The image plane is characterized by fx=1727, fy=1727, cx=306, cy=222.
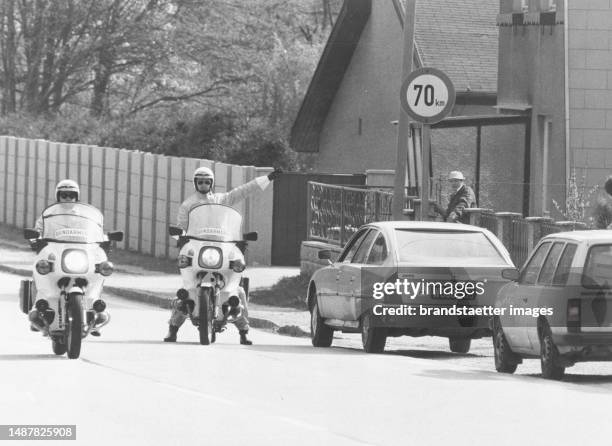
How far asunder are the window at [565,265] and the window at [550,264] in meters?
0.10

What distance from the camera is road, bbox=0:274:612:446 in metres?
10.6

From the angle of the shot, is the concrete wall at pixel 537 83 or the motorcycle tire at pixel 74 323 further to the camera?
the concrete wall at pixel 537 83

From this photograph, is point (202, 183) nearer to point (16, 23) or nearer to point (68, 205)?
point (68, 205)

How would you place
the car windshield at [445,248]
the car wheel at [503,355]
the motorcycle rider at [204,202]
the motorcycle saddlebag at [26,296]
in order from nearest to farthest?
the car wheel at [503,355], the motorcycle saddlebag at [26,296], the car windshield at [445,248], the motorcycle rider at [204,202]

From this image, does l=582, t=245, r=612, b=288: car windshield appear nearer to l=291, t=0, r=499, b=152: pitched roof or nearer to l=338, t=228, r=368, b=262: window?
l=338, t=228, r=368, b=262: window

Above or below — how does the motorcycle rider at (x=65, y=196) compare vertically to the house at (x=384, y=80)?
below

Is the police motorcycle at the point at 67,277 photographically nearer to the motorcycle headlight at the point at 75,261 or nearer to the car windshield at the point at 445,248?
the motorcycle headlight at the point at 75,261

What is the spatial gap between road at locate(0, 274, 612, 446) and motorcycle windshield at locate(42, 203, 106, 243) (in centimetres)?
109

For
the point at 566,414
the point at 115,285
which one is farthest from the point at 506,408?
the point at 115,285

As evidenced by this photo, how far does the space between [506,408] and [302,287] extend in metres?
13.8

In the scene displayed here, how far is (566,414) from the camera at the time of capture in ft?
38.9

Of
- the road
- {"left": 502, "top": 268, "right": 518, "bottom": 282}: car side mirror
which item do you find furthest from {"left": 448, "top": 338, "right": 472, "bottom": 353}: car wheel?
{"left": 502, "top": 268, "right": 518, "bottom": 282}: car side mirror

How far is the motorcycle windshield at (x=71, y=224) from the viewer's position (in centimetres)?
1587

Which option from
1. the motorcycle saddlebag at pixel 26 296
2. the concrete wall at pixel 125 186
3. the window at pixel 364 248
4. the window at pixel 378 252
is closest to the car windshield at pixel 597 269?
the window at pixel 378 252
